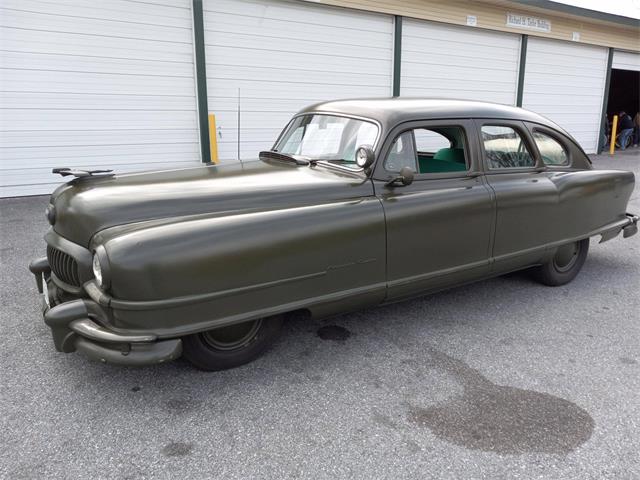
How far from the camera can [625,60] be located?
54.0 feet

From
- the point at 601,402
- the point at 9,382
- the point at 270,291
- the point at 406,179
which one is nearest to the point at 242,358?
the point at 270,291

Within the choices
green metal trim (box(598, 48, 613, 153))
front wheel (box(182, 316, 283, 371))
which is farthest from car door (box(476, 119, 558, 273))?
green metal trim (box(598, 48, 613, 153))

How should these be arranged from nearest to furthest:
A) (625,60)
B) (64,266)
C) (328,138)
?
(64,266), (328,138), (625,60)

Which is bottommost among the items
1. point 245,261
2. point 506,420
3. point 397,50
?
point 506,420

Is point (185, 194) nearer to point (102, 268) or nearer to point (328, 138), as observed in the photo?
point (102, 268)

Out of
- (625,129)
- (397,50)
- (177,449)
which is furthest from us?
(625,129)

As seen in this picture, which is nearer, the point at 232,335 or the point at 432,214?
the point at 232,335

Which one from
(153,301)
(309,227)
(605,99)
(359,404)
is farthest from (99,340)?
(605,99)

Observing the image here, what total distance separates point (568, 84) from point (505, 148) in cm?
1318

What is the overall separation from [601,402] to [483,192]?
1576mm

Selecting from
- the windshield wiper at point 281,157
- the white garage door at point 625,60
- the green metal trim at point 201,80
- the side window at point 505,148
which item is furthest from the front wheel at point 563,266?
the white garage door at point 625,60

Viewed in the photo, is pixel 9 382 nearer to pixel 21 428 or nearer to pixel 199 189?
pixel 21 428

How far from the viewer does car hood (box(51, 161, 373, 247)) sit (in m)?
2.74

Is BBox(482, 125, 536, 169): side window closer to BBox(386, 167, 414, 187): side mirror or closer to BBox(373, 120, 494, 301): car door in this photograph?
BBox(373, 120, 494, 301): car door
